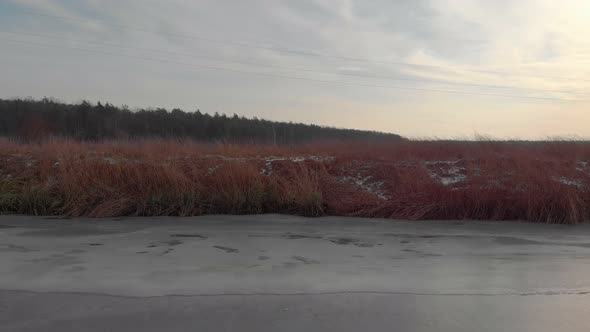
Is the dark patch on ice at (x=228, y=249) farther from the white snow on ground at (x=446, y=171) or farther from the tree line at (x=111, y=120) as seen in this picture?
the tree line at (x=111, y=120)

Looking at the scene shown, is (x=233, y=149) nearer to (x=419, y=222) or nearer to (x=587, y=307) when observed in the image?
(x=419, y=222)

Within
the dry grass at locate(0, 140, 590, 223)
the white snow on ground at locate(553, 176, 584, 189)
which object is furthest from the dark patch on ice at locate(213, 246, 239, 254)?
Answer: the white snow on ground at locate(553, 176, 584, 189)

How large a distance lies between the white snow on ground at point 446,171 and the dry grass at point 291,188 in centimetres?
3

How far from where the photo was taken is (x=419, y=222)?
950cm

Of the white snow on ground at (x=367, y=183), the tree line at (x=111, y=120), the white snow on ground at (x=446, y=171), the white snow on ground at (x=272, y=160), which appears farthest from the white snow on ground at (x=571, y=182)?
the tree line at (x=111, y=120)

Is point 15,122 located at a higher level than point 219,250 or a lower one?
higher

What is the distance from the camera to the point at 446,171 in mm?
12078

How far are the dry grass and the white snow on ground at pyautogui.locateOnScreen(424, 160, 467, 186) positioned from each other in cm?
3

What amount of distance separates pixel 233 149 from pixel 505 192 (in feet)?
28.7

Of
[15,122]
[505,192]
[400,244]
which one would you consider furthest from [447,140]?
[15,122]

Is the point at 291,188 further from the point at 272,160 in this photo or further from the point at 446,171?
the point at 446,171

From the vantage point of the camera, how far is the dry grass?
9.98 meters

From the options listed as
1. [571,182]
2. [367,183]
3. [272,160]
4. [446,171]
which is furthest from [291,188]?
[571,182]

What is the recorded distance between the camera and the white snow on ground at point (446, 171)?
11.2 metres
